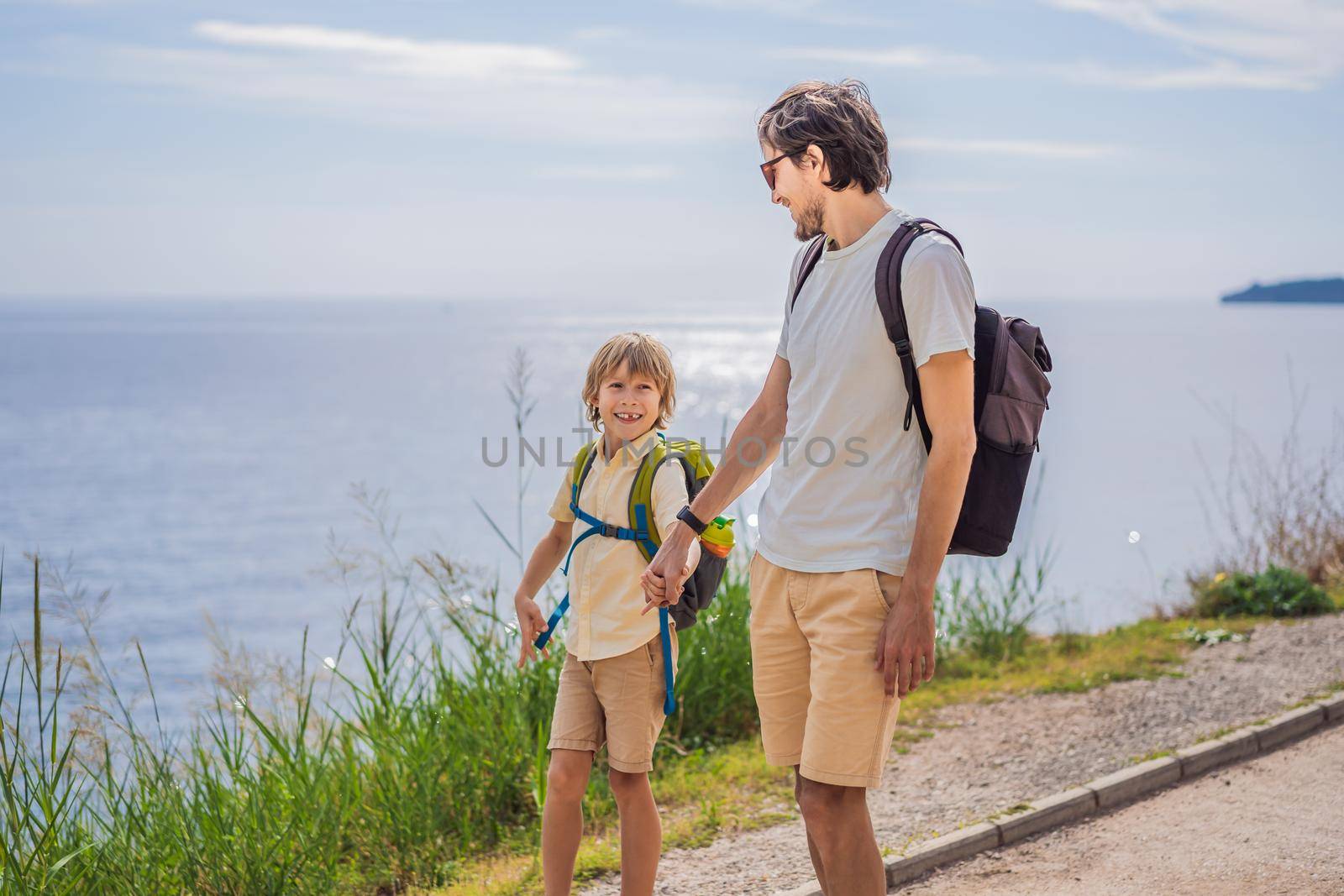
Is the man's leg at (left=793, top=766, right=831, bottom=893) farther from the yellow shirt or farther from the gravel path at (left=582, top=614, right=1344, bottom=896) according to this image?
the gravel path at (left=582, top=614, right=1344, bottom=896)

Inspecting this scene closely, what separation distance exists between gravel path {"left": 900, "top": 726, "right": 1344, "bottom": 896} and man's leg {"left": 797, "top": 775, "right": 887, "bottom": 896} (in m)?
1.46

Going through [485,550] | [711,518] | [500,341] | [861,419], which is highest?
[500,341]

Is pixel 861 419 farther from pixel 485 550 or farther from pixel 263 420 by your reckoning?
pixel 263 420

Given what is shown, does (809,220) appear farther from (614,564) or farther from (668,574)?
(614,564)

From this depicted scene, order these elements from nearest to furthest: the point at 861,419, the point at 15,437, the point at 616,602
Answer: the point at 861,419
the point at 616,602
the point at 15,437

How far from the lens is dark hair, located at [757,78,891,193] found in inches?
99.5

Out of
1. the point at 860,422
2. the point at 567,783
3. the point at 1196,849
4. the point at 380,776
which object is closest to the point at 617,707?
the point at 567,783

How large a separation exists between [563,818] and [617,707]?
0.32 m

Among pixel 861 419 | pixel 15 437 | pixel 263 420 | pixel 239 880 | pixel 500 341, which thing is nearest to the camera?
pixel 861 419

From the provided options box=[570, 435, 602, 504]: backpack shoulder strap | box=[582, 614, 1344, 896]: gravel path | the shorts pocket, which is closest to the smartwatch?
the shorts pocket

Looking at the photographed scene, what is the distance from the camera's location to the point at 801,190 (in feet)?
8.59

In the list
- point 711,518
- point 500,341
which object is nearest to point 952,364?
point 711,518

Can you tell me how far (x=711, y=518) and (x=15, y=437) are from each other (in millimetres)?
47568

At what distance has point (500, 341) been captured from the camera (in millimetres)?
126562
